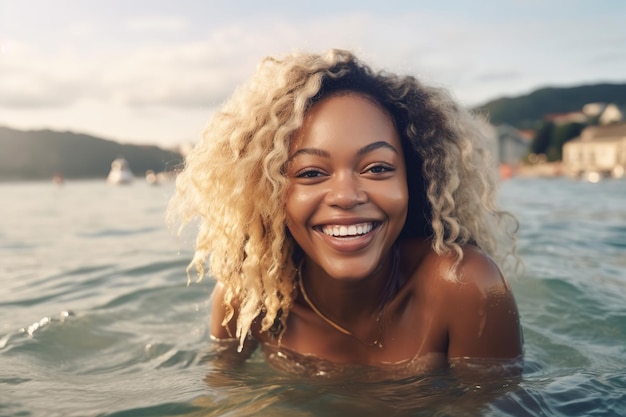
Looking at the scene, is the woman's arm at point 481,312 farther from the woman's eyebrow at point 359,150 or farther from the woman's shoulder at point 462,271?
the woman's eyebrow at point 359,150

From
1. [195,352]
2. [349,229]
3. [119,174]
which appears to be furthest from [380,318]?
[119,174]

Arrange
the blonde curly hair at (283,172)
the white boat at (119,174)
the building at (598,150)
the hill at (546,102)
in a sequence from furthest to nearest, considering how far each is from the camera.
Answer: the hill at (546,102)
the building at (598,150)
the white boat at (119,174)
the blonde curly hair at (283,172)

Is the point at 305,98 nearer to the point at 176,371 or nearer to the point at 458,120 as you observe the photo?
the point at 458,120

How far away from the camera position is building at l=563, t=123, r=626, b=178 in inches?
3056

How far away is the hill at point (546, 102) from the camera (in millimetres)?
150125

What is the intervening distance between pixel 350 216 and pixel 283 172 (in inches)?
17.2

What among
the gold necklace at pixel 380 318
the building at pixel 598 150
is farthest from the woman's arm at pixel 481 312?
the building at pixel 598 150

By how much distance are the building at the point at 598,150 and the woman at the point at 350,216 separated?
76.3 m

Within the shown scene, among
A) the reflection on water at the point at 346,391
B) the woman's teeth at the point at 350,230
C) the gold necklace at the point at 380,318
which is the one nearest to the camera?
the reflection on water at the point at 346,391

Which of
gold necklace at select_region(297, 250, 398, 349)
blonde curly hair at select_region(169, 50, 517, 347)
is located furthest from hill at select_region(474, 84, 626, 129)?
gold necklace at select_region(297, 250, 398, 349)

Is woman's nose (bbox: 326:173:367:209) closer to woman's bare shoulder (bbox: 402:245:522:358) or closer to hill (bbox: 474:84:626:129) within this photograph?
woman's bare shoulder (bbox: 402:245:522:358)

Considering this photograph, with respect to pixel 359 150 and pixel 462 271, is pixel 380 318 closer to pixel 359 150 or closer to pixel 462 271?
pixel 462 271

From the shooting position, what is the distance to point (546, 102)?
158 metres

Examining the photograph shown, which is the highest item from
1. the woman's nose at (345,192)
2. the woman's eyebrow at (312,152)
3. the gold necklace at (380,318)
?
the woman's eyebrow at (312,152)
